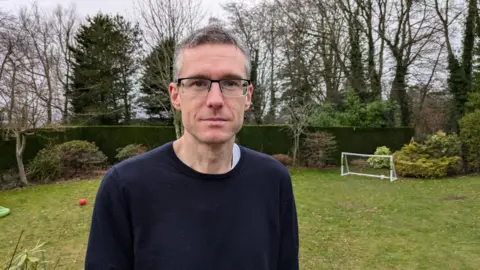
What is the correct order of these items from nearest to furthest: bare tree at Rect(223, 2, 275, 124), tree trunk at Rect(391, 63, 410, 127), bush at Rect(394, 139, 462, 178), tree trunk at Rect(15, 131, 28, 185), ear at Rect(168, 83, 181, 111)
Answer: ear at Rect(168, 83, 181, 111), tree trunk at Rect(15, 131, 28, 185), bush at Rect(394, 139, 462, 178), tree trunk at Rect(391, 63, 410, 127), bare tree at Rect(223, 2, 275, 124)

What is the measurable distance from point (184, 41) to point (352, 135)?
1484cm

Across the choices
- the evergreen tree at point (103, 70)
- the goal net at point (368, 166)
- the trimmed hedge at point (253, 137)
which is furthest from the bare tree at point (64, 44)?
the goal net at point (368, 166)

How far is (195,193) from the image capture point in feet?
3.32

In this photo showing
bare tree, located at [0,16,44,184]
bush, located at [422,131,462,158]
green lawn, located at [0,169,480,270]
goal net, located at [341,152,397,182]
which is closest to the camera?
green lawn, located at [0,169,480,270]

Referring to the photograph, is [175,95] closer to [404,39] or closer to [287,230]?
[287,230]

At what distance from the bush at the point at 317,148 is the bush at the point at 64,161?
25.1 feet

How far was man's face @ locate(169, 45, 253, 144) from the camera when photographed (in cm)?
99

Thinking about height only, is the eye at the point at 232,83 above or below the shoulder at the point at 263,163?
above

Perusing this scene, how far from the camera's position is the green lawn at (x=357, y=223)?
4.55 m

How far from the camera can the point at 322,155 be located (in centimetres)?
1370

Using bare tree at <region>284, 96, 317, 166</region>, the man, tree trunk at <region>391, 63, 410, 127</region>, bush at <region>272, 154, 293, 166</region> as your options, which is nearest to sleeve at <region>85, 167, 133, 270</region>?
the man

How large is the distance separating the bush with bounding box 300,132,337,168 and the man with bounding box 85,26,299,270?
12981 mm

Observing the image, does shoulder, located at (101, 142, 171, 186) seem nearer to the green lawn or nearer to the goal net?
the green lawn

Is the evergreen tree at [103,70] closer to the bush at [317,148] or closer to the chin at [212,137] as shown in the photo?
the bush at [317,148]
